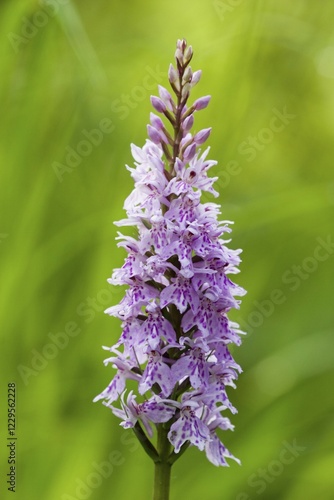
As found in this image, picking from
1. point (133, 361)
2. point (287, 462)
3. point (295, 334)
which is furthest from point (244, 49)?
point (133, 361)

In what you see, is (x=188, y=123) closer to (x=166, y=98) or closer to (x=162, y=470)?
(x=166, y=98)

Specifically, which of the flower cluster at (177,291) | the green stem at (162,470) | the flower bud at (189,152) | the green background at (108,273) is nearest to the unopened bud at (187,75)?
the flower cluster at (177,291)

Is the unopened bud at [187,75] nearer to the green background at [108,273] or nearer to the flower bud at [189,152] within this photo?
the flower bud at [189,152]

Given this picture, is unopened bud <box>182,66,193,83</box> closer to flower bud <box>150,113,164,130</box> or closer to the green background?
flower bud <box>150,113,164,130</box>

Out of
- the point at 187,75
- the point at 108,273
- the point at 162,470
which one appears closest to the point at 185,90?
Answer: the point at 187,75

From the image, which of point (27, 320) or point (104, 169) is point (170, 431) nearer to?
point (27, 320)

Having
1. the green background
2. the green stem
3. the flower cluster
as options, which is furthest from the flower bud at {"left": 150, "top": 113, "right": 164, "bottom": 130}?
the green background

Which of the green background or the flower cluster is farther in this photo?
the green background
